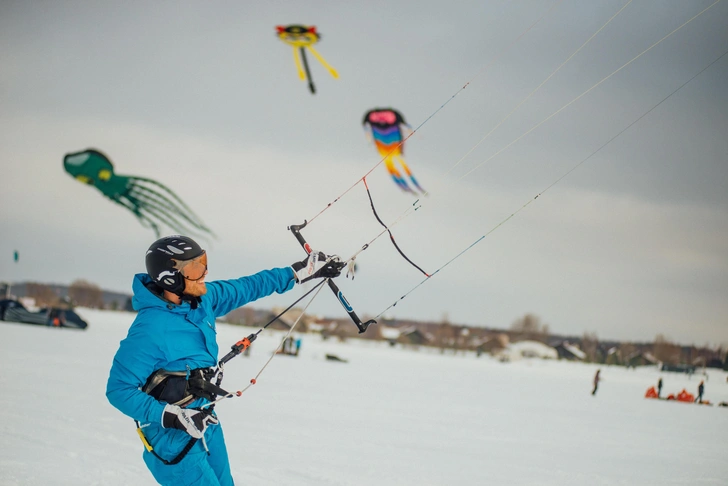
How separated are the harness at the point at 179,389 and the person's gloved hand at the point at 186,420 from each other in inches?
1.7

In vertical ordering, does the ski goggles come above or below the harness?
above

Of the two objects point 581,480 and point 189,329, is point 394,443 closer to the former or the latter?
point 581,480

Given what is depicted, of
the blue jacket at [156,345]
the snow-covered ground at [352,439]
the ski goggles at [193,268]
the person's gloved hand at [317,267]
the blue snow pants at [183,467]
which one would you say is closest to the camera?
the blue jacket at [156,345]

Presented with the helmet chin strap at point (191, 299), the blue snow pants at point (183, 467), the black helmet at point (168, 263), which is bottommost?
the blue snow pants at point (183, 467)

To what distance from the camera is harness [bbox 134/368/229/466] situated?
262cm

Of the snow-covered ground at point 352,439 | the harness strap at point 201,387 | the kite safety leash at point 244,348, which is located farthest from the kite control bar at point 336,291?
the snow-covered ground at point 352,439

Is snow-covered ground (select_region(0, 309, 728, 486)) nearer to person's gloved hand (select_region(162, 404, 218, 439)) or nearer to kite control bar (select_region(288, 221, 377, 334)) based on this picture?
kite control bar (select_region(288, 221, 377, 334))

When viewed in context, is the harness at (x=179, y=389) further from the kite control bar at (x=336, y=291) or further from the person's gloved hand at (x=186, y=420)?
the kite control bar at (x=336, y=291)

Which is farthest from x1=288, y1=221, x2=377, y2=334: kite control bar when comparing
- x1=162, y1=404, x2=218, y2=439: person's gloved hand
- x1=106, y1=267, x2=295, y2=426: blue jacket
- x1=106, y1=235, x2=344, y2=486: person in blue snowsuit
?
x1=162, y1=404, x2=218, y2=439: person's gloved hand

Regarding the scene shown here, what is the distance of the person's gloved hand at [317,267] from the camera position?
11.0ft

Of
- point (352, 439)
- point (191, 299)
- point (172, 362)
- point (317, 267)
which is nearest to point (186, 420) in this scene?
point (172, 362)

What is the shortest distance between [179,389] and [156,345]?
0.74 ft

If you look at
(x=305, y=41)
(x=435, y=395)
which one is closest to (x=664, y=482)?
(x=435, y=395)

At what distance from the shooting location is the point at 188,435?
105 inches
